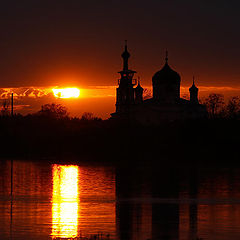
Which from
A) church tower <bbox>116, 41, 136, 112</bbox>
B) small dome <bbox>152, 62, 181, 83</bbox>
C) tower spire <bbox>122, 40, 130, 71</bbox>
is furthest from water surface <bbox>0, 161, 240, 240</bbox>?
small dome <bbox>152, 62, 181, 83</bbox>

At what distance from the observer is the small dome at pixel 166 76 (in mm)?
101938

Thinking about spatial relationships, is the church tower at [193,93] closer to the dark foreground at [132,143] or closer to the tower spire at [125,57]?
the tower spire at [125,57]

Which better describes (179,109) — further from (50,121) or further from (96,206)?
(96,206)

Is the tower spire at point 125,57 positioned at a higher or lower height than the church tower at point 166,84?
higher

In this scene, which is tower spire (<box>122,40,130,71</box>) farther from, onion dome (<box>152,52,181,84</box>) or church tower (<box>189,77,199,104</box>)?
church tower (<box>189,77,199,104</box>)

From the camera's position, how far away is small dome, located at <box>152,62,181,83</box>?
10194 cm

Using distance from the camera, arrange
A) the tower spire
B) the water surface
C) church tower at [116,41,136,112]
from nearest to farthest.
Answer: the water surface, church tower at [116,41,136,112], the tower spire

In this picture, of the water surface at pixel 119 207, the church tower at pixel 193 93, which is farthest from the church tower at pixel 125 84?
the water surface at pixel 119 207

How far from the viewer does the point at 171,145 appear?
232 feet

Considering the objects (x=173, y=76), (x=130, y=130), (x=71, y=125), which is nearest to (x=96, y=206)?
(x=130, y=130)

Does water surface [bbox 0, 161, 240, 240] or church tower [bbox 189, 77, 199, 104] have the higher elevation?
church tower [bbox 189, 77, 199, 104]

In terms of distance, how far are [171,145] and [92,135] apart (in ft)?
35.9

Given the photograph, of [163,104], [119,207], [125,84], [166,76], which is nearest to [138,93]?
[163,104]

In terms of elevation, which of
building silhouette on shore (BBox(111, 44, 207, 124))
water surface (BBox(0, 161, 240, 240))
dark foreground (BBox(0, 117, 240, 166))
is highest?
building silhouette on shore (BBox(111, 44, 207, 124))
